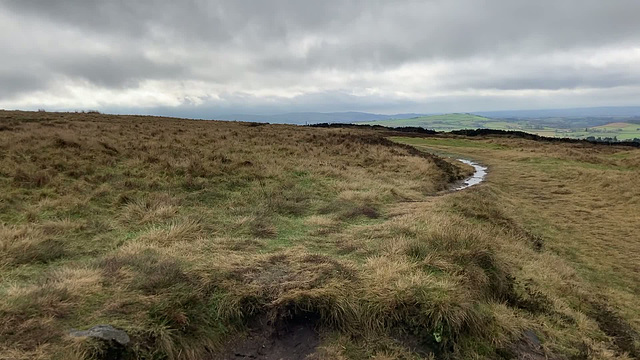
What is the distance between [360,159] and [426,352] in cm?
2131

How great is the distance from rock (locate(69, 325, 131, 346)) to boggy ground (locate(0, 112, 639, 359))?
0.13m

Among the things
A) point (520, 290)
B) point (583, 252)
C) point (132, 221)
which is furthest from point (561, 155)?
point (132, 221)

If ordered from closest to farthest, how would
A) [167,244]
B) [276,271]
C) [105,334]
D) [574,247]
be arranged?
[105,334], [276,271], [167,244], [574,247]

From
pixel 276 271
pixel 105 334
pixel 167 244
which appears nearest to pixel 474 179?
pixel 276 271

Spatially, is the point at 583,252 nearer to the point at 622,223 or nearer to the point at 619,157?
the point at 622,223

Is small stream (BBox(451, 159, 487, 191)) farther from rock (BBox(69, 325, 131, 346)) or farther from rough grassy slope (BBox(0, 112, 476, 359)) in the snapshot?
rock (BBox(69, 325, 131, 346))

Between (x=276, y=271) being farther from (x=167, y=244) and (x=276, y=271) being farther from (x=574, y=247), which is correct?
(x=574, y=247)

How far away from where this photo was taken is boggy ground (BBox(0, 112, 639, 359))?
585 cm

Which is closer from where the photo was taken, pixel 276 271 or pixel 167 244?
pixel 276 271

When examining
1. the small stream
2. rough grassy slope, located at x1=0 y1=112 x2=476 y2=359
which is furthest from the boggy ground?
the small stream

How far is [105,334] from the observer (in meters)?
5.18

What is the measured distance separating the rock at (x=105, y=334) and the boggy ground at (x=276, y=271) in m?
0.13

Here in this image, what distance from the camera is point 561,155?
37.6 m

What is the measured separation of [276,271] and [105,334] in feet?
10.5
